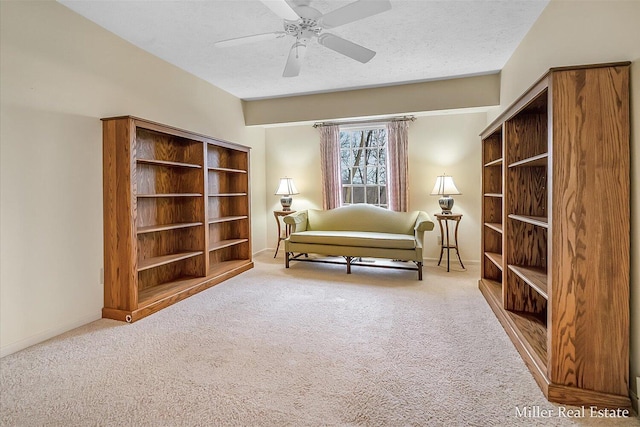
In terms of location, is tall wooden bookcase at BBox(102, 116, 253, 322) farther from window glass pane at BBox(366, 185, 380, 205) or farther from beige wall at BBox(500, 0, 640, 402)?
beige wall at BBox(500, 0, 640, 402)

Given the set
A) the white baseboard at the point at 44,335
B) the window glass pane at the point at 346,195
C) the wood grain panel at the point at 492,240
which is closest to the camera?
the white baseboard at the point at 44,335

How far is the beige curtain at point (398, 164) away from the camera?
4867 mm

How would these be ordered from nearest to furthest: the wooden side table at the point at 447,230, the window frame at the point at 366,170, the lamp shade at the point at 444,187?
1. the wooden side table at the point at 447,230
2. the lamp shade at the point at 444,187
3. the window frame at the point at 366,170

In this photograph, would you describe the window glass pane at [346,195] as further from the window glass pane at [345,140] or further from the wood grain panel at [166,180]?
the wood grain panel at [166,180]

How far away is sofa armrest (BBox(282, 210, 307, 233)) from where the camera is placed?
15.0 feet

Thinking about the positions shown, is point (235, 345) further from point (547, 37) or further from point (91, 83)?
point (547, 37)

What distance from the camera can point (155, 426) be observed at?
4.75ft

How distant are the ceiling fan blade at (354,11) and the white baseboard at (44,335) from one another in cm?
310

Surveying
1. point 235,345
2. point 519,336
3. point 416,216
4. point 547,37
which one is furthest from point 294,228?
point 547,37

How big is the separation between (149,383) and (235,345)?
60 centimetres

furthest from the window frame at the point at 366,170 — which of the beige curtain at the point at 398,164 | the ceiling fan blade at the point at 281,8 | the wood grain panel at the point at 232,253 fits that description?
the ceiling fan blade at the point at 281,8

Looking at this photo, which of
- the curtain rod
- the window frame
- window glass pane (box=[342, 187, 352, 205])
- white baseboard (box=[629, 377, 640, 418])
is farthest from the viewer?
window glass pane (box=[342, 187, 352, 205])

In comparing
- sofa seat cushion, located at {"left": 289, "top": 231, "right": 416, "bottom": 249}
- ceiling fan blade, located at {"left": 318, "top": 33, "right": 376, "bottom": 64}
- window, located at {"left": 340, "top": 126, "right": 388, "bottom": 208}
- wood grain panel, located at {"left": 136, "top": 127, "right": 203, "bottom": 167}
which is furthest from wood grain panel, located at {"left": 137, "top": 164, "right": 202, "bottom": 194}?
window, located at {"left": 340, "top": 126, "right": 388, "bottom": 208}

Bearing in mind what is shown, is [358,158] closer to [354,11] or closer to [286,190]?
[286,190]
